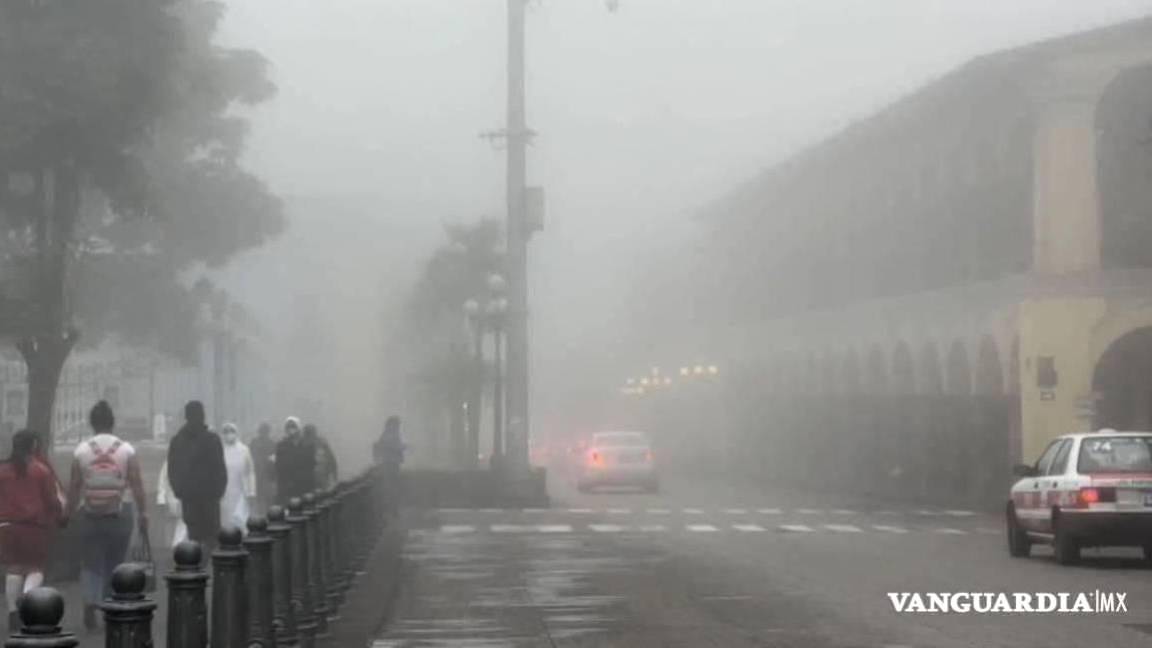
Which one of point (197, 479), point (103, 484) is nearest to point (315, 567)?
point (103, 484)

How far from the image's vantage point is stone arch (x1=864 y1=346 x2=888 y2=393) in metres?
58.8

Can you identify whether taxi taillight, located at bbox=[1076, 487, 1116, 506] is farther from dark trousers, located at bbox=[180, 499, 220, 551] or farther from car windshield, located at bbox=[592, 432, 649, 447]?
car windshield, located at bbox=[592, 432, 649, 447]

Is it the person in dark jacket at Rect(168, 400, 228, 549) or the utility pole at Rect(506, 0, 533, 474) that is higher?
the utility pole at Rect(506, 0, 533, 474)

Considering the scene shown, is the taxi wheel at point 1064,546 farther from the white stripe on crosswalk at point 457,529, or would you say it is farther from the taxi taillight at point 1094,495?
the white stripe on crosswalk at point 457,529

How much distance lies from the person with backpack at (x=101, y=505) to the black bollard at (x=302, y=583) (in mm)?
2000

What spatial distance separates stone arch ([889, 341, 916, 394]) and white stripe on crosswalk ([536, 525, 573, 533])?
75.0ft

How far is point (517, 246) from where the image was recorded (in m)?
43.3

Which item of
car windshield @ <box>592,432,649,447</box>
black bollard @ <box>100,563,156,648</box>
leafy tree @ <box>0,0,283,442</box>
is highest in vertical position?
leafy tree @ <box>0,0,283,442</box>

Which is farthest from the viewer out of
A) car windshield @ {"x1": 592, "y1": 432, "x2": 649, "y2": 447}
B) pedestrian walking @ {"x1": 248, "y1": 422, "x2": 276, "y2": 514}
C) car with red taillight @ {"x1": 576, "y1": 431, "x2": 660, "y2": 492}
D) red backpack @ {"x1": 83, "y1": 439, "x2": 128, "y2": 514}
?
car windshield @ {"x1": 592, "y1": 432, "x2": 649, "y2": 447}

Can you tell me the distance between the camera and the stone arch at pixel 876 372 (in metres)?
58.8

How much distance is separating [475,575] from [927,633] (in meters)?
8.36

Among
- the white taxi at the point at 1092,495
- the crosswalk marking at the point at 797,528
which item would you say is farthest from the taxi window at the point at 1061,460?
the crosswalk marking at the point at 797,528

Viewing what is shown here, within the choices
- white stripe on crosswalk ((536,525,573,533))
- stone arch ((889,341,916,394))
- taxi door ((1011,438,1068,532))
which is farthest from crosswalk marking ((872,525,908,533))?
stone arch ((889,341,916,394))

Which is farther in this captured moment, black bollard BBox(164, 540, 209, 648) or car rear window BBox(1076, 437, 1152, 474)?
car rear window BBox(1076, 437, 1152, 474)
